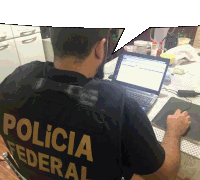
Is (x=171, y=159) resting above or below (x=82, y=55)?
below

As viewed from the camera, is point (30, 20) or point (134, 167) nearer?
point (30, 20)

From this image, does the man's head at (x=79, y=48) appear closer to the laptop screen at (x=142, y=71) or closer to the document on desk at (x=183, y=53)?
the laptop screen at (x=142, y=71)

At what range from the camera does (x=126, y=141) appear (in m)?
0.54

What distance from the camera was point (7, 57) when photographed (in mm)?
2186

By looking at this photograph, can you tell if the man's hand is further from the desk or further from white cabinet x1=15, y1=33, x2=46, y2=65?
white cabinet x1=15, y1=33, x2=46, y2=65

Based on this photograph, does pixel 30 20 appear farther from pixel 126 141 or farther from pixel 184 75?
pixel 184 75

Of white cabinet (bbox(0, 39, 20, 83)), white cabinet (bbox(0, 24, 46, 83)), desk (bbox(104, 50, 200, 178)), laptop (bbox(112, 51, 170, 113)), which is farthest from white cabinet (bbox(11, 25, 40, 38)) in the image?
laptop (bbox(112, 51, 170, 113))

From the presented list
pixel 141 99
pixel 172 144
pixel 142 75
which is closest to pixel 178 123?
pixel 172 144

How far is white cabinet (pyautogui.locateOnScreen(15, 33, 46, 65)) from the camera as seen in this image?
2.32 metres

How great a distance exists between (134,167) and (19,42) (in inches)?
91.4

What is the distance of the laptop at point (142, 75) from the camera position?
3.42 ft

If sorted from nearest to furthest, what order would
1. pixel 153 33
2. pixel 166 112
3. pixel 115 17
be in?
pixel 115 17 → pixel 166 112 → pixel 153 33

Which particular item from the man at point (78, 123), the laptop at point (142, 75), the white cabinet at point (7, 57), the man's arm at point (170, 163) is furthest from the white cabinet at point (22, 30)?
the man's arm at point (170, 163)

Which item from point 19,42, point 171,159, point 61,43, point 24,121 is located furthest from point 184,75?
point 19,42
